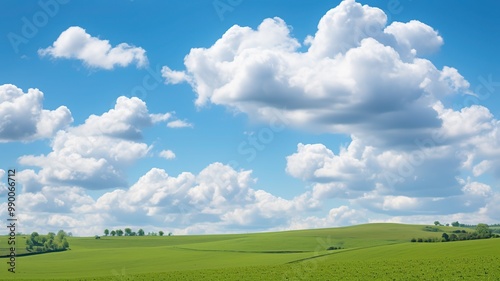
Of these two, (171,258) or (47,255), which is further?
(47,255)

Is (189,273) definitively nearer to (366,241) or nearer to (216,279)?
(216,279)

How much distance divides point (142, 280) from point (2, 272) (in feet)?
143

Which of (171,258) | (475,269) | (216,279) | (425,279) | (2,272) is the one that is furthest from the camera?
(171,258)

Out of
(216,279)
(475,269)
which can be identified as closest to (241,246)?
(216,279)

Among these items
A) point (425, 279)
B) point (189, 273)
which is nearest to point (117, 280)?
point (189, 273)

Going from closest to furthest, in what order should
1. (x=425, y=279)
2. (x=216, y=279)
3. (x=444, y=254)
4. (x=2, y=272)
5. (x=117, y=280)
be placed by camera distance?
(x=425, y=279), (x=216, y=279), (x=117, y=280), (x=444, y=254), (x=2, y=272)

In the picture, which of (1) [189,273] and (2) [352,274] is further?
(1) [189,273]

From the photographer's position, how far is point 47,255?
15538 cm

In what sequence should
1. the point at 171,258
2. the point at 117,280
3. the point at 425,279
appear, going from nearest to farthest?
the point at 425,279, the point at 117,280, the point at 171,258

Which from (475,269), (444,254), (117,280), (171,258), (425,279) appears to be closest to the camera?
(425,279)

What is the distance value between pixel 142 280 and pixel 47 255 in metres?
99.9

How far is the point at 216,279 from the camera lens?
64.0m

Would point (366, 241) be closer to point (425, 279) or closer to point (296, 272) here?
point (296, 272)

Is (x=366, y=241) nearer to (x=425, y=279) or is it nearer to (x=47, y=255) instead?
(x=47, y=255)
